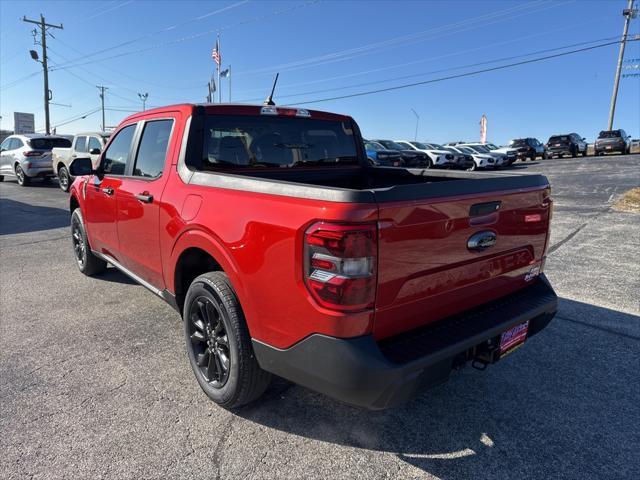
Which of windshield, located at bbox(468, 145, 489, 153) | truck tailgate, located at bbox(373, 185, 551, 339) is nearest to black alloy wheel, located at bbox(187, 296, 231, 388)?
truck tailgate, located at bbox(373, 185, 551, 339)

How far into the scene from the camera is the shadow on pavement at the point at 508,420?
7.73 feet

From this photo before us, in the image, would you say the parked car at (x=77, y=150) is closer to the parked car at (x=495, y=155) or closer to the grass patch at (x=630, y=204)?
the grass patch at (x=630, y=204)

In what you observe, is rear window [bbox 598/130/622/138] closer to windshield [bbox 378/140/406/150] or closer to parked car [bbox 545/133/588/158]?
parked car [bbox 545/133/588/158]

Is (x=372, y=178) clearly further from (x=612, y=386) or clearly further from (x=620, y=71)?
(x=620, y=71)

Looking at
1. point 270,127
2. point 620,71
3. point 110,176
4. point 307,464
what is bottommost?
point 307,464

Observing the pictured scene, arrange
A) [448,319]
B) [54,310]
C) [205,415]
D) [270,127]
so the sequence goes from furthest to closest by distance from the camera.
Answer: [54,310] → [270,127] → [205,415] → [448,319]

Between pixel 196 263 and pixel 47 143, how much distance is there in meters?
16.3

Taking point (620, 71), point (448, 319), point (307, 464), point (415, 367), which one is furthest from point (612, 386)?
point (620, 71)

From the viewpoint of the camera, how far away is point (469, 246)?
7.80 feet

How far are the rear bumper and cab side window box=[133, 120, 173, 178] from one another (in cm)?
180

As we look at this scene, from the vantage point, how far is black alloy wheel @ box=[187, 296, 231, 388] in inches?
109

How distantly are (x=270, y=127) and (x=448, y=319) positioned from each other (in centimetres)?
201

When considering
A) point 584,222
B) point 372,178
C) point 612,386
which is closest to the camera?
point 612,386

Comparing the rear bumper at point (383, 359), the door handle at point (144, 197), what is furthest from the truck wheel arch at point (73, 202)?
the rear bumper at point (383, 359)
